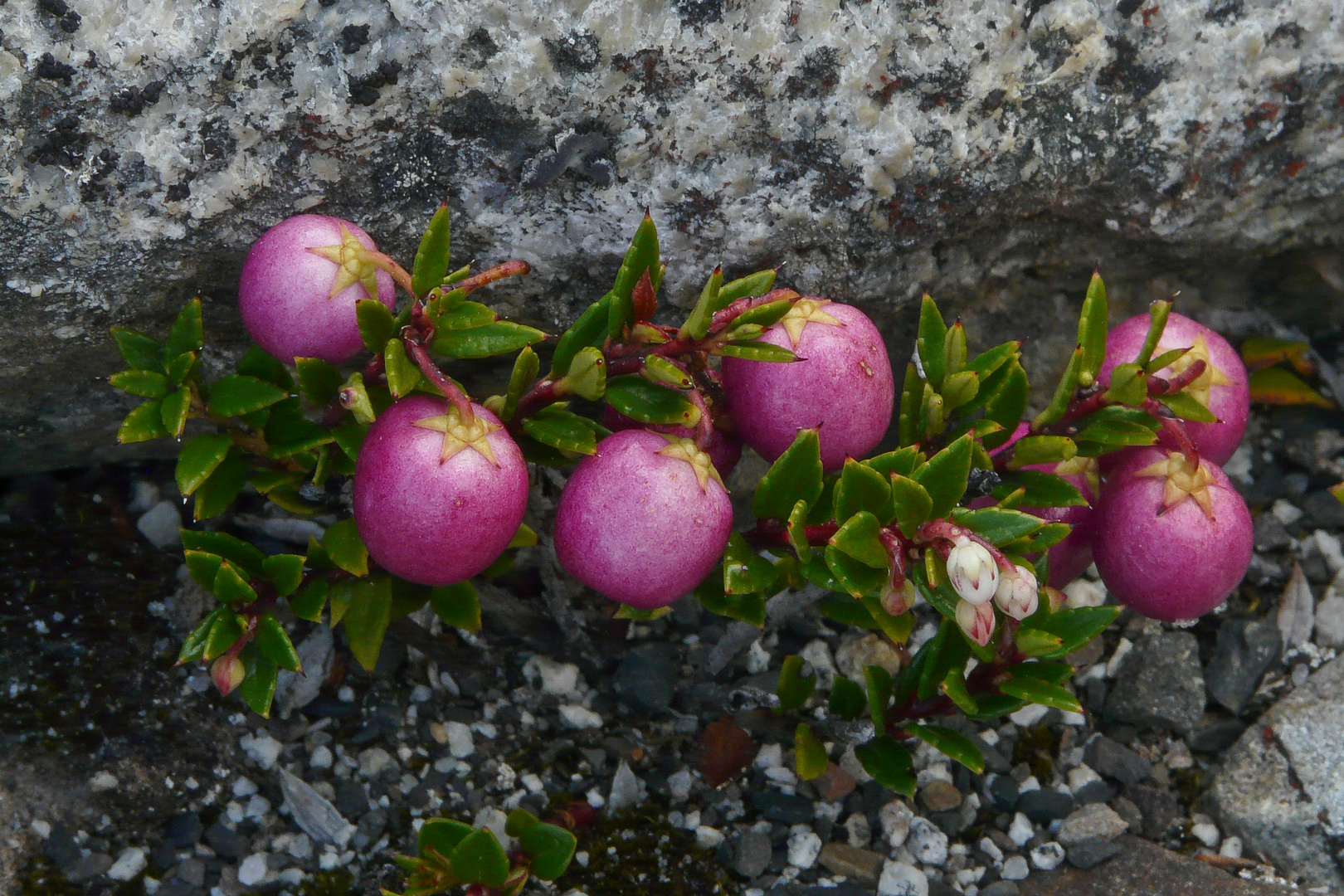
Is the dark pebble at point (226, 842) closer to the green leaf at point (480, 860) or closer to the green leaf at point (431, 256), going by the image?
the green leaf at point (480, 860)

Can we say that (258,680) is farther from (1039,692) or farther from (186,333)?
(1039,692)

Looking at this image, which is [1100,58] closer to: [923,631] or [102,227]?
[923,631]

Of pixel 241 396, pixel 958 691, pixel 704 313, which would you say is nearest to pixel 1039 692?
pixel 958 691

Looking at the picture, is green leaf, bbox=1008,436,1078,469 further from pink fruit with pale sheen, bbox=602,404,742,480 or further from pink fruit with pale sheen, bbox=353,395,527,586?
pink fruit with pale sheen, bbox=353,395,527,586

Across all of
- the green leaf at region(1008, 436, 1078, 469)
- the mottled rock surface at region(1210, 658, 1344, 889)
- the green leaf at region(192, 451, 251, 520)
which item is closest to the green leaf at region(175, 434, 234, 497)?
the green leaf at region(192, 451, 251, 520)

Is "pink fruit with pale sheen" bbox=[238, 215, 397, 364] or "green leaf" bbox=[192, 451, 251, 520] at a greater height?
A: "pink fruit with pale sheen" bbox=[238, 215, 397, 364]
